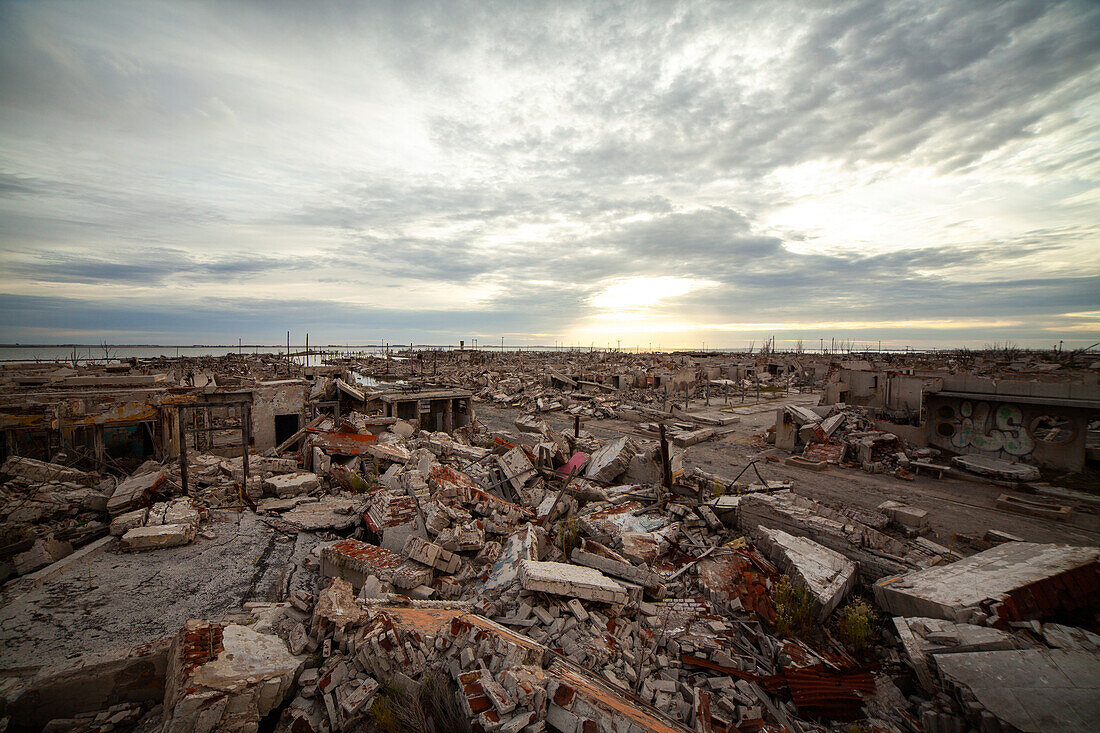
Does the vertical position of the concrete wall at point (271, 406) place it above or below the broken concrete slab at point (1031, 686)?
above

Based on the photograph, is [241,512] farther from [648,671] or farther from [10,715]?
[648,671]

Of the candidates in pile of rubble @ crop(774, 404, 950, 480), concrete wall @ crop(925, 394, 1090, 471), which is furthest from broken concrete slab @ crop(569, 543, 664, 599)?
concrete wall @ crop(925, 394, 1090, 471)

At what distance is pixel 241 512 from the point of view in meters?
8.62

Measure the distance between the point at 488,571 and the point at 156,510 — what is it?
6.09 m

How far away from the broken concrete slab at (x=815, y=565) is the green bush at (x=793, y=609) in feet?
0.40

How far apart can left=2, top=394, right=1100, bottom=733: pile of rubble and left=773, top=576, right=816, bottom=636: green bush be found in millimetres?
26

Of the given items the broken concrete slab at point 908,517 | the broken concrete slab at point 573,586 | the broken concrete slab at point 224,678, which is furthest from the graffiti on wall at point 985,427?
the broken concrete slab at point 224,678

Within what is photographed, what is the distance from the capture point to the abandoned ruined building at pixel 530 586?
13.3ft

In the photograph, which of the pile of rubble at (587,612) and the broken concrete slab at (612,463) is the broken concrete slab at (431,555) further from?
the broken concrete slab at (612,463)

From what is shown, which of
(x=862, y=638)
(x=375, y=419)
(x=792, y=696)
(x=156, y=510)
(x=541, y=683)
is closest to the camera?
(x=541, y=683)

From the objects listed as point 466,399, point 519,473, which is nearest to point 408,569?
point 519,473

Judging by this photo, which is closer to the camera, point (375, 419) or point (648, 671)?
point (648, 671)

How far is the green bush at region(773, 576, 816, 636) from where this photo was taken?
18.8 feet

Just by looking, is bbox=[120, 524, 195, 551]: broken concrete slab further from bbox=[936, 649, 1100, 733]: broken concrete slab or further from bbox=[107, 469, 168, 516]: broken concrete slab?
bbox=[936, 649, 1100, 733]: broken concrete slab
